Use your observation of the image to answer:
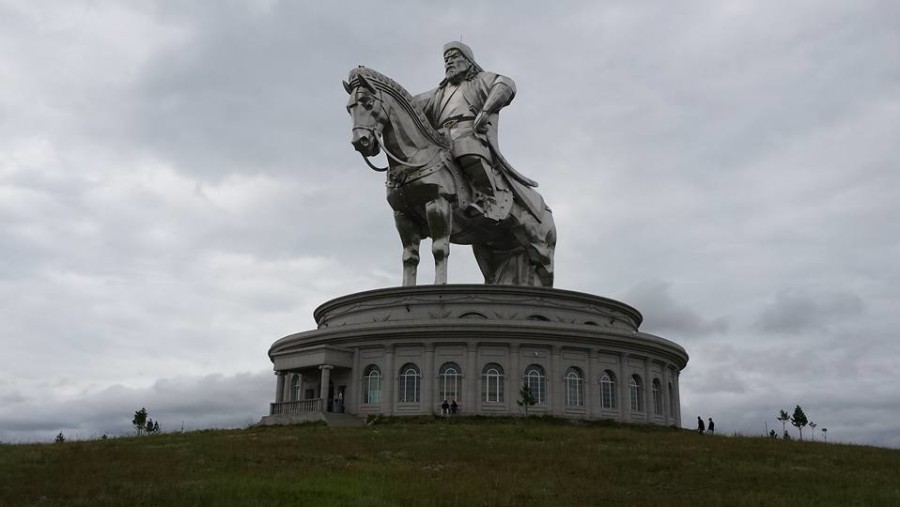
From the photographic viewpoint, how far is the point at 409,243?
122 ft

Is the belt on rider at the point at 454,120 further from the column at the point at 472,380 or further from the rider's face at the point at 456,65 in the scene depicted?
the column at the point at 472,380

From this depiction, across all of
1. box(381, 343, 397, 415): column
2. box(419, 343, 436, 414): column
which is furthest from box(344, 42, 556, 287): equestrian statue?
box(381, 343, 397, 415): column

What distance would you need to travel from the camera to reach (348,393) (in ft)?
116

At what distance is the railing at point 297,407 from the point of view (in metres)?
33.8

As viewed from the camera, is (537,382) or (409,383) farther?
(409,383)

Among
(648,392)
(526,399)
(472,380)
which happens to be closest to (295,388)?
(472,380)

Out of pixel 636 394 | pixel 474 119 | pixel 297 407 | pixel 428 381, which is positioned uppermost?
pixel 474 119

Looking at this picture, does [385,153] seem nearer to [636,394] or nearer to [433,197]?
[433,197]

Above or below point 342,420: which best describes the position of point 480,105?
above

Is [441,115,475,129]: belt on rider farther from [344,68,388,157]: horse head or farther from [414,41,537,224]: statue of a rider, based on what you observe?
[344,68,388,157]: horse head

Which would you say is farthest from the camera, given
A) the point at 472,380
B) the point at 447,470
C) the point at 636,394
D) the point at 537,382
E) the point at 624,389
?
the point at 636,394

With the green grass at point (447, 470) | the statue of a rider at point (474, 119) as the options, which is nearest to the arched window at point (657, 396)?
the green grass at point (447, 470)

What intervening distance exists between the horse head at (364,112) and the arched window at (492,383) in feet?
31.6

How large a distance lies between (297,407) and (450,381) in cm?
622
